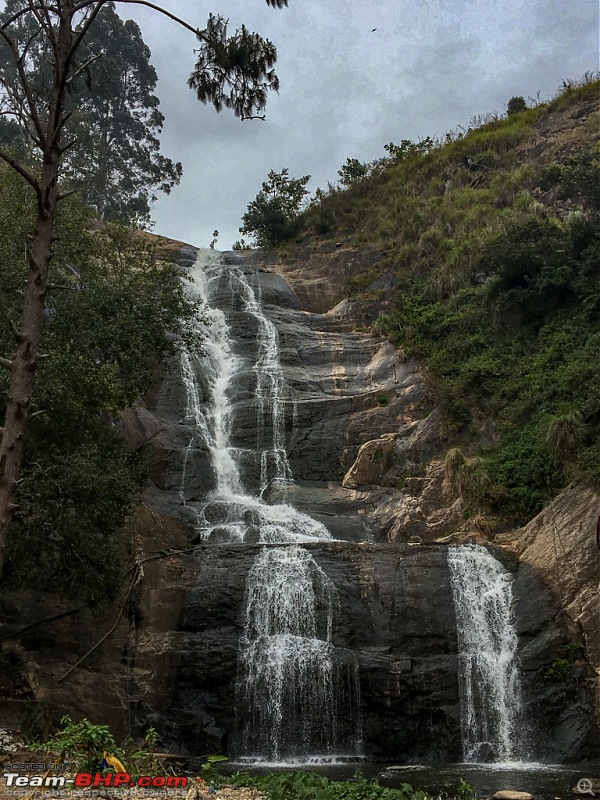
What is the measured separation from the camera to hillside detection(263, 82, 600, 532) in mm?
21078

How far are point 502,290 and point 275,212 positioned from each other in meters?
18.7

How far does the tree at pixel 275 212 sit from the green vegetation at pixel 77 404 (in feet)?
85.2

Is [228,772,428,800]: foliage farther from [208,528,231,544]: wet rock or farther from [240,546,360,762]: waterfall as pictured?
[208,528,231,544]: wet rock

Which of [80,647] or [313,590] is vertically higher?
[313,590]

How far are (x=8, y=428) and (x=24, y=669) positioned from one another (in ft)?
26.8

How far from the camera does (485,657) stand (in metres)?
15.7

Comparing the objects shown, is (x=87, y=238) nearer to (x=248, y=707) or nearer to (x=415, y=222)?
(x=248, y=707)

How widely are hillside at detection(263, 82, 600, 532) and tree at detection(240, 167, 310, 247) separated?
4.17 feet

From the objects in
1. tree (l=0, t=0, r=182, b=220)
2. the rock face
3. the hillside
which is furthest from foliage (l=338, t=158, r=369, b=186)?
the rock face

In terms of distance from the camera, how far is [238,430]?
85.3 feet

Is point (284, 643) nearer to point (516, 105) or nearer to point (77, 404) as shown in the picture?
point (77, 404)

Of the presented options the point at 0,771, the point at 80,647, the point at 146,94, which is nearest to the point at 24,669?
the point at 80,647

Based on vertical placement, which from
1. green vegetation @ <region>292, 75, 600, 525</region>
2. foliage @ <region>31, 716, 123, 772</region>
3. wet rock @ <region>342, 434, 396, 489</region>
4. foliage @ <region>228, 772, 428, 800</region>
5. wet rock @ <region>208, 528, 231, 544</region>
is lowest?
foliage @ <region>228, 772, 428, 800</region>

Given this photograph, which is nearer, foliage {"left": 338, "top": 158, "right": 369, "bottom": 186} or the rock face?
the rock face
